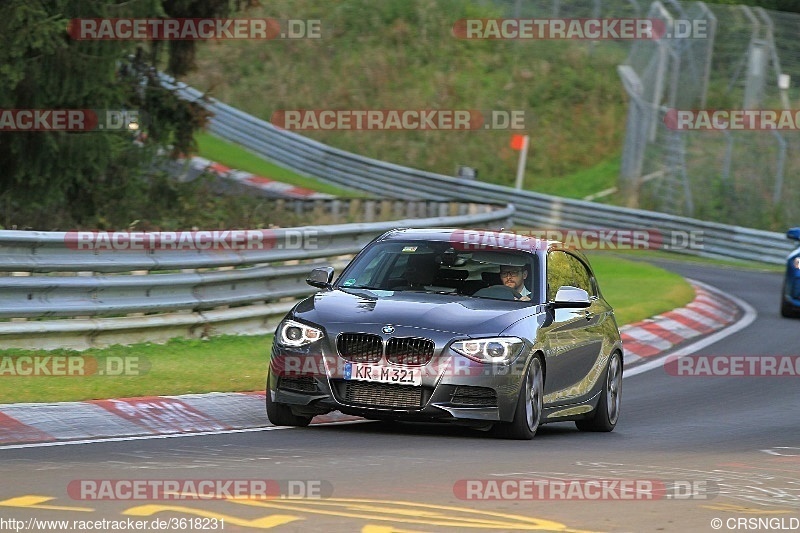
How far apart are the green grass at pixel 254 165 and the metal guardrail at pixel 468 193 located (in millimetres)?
311

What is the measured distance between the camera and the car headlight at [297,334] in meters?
10.6

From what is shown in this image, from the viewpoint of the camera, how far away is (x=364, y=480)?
8.49 m

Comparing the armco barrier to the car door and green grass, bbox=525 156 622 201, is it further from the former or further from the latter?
green grass, bbox=525 156 622 201

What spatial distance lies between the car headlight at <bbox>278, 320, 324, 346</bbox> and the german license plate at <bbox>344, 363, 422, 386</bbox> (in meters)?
0.38

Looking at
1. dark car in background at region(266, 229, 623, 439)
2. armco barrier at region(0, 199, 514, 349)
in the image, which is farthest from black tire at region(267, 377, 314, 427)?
armco barrier at region(0, 199, 514, 349)

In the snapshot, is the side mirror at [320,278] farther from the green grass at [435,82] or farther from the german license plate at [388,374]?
the green grass at [435,82]

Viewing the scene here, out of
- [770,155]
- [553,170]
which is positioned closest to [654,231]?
[770,155]

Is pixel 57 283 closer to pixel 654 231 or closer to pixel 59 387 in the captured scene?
pixel 59 387

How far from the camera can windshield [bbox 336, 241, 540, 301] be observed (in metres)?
11.5

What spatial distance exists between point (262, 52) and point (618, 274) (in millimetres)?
28103
